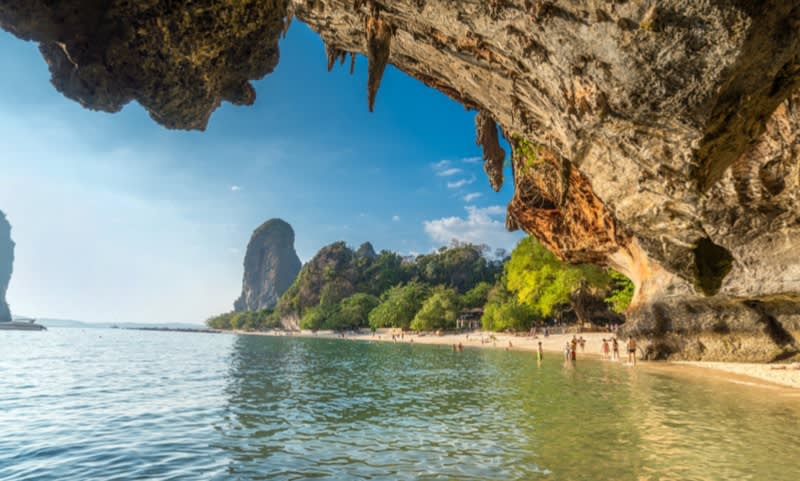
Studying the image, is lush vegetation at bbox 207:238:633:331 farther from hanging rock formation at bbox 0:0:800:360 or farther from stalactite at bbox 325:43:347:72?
stalactite at bbox 325:43:347:72

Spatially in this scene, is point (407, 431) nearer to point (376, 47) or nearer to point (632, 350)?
point (376, 47)

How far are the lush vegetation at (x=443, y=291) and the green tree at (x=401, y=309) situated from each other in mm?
208

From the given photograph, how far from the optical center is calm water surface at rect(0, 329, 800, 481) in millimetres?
8117

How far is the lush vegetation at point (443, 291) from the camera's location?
45688 mm

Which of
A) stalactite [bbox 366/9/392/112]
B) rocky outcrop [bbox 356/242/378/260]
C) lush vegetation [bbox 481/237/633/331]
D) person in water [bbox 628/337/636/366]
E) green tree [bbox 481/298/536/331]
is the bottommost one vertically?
person in water [bbox 628/337/636/366]

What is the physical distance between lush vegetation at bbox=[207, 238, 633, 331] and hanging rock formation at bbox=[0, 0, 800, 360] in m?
22.3

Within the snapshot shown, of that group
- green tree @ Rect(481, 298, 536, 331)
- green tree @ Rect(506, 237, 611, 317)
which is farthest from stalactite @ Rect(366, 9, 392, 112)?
green tree @ Rect(481, 298, 536, 331)

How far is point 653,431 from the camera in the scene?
10.6 m

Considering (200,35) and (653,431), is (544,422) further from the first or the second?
(200,35)

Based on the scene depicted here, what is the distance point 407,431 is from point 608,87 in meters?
9.32

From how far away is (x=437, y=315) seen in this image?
7750 centimetres

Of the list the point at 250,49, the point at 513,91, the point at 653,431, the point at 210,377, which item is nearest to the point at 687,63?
the point at 513,91

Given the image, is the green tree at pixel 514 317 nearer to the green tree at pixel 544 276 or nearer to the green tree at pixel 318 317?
the green tree at pixel 544 276

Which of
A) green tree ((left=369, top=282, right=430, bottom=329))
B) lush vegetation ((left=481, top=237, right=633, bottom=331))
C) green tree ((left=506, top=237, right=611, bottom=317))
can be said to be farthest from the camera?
green tree ((left=369, top=282, right=430, bottom=329))
